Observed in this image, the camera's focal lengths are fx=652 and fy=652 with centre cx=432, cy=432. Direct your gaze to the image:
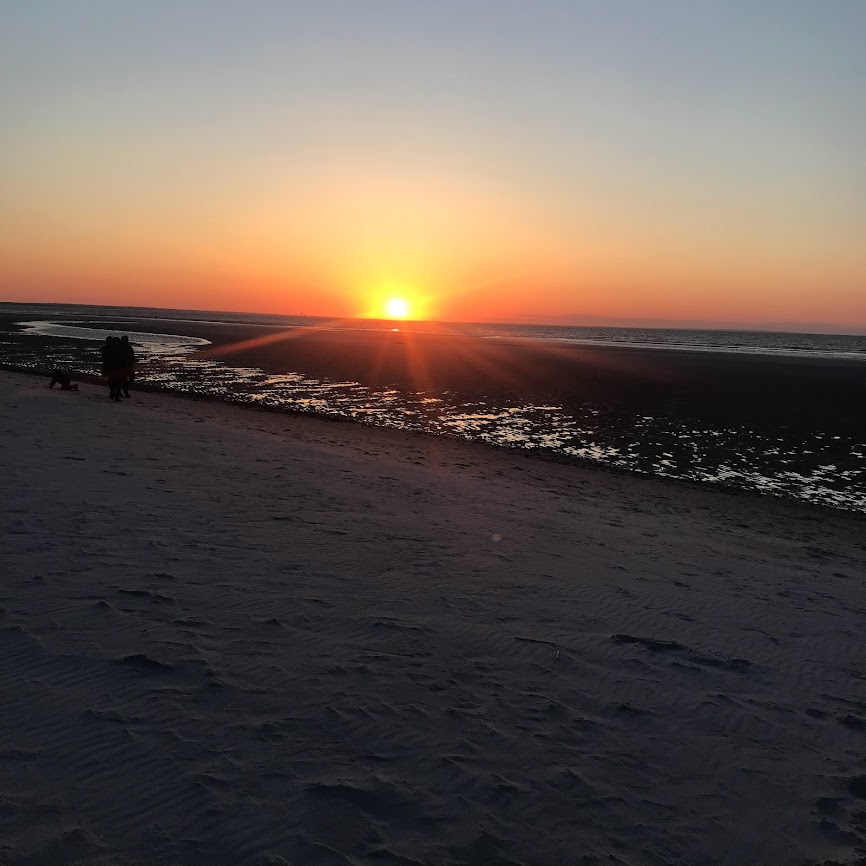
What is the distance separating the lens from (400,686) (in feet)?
15.6

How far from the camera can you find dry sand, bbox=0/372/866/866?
3.48 meters

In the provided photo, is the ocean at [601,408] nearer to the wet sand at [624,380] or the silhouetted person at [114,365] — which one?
the wet sand at [624,380]

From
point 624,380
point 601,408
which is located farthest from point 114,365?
point 624,380

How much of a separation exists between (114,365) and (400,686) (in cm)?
1739

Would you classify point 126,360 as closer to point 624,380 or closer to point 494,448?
point 494,448

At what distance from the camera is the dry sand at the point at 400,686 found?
348cm

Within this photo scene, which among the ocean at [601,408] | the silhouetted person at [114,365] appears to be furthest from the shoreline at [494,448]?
the silhouetted person at [114,365]

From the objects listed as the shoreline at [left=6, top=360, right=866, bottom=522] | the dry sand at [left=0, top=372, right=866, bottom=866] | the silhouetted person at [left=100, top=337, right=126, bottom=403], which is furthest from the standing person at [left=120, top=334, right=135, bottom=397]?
the dry sand at [left=0, top=372, right=866, bottom=866]

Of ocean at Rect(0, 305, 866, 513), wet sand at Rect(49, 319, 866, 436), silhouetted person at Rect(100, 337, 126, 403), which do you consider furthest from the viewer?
wet sand at Rect(49, 319, 866, 436)

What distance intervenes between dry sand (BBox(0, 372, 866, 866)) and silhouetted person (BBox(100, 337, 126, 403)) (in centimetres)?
1030

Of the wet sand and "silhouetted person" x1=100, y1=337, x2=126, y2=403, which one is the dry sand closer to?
"silhouetted person" x1=100, y1=337, x2=126, y2=403

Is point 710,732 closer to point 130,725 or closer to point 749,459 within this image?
point 130,725

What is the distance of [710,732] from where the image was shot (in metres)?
4.66

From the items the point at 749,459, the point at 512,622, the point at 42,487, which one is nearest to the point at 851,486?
the point at 749,459
